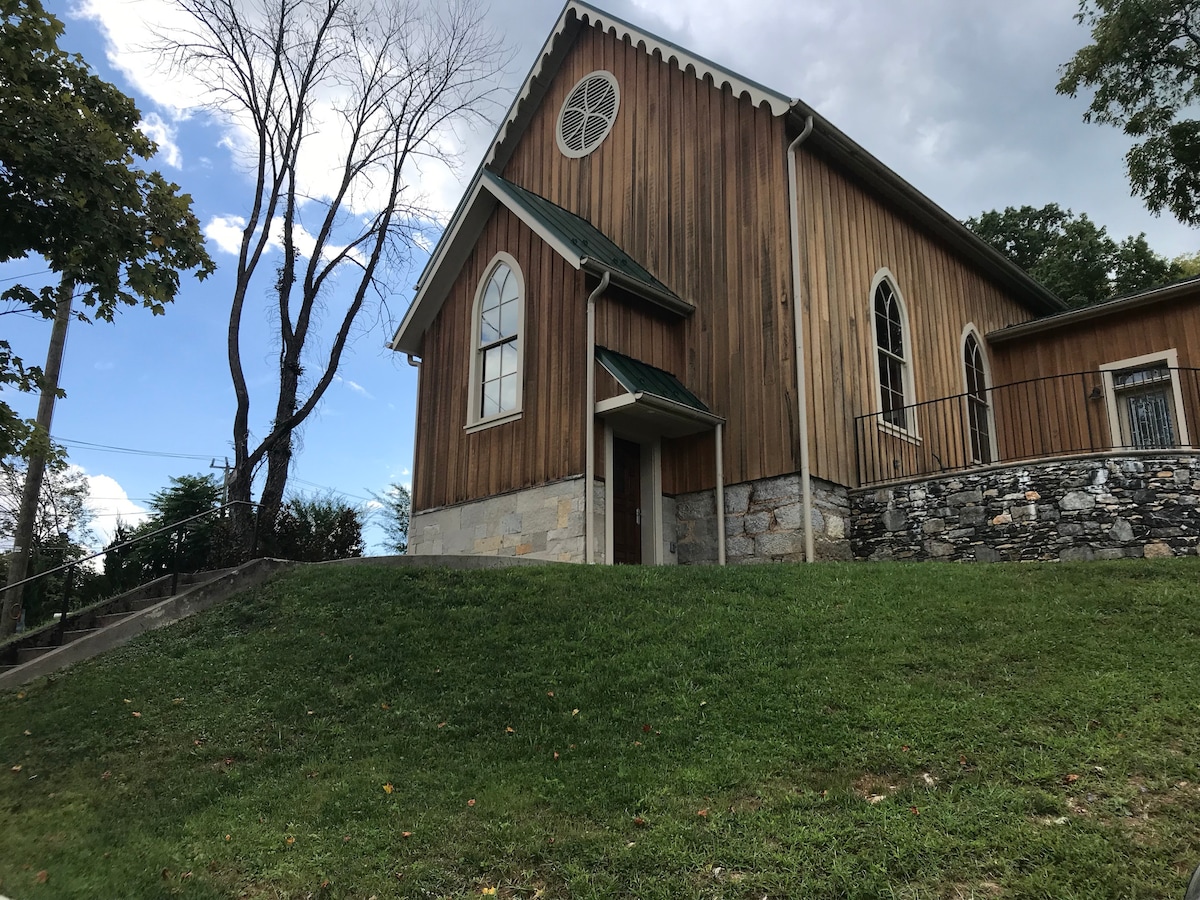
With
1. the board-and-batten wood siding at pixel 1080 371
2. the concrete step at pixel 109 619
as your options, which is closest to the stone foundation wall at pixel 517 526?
the concrete step at pixel 109 619

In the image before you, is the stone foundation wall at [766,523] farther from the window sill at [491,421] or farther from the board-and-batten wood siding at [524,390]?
the window sill at [491,421]

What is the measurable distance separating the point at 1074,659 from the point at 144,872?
20.1ft

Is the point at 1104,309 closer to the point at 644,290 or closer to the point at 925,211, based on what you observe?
the point at 925,211

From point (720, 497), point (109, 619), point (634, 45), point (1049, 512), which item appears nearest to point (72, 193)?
point (109, 619)

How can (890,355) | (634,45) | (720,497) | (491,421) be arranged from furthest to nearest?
1. (634,45)
2. (890,355)
3. (491,421)
4. (720,497)

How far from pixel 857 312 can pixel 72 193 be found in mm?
9793

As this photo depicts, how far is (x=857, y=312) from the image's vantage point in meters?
13.0

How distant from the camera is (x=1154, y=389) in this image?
15266 mm

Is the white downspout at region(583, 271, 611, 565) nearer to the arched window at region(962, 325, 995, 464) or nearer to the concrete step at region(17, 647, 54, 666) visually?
the concrete step at region(17, 647, 54, 666)

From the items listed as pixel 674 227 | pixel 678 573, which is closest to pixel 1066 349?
pixel 674 227

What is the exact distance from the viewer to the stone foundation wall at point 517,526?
11.6 metres

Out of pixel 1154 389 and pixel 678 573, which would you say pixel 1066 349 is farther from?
pixel 678 573

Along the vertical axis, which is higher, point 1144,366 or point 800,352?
point 1144,366

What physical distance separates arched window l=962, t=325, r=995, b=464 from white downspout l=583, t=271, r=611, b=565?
22.3ft
